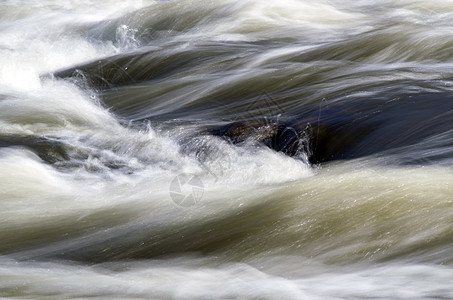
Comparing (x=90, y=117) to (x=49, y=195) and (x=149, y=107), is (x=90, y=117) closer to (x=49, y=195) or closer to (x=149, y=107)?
(x=149, y=107)

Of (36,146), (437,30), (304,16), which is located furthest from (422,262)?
(304,16)

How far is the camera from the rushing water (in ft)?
10.5

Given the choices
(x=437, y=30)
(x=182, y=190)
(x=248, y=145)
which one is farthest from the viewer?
(x=437, y=30)

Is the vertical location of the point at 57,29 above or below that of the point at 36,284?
above

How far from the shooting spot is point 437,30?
7.12 m

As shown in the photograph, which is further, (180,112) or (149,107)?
(149,107)

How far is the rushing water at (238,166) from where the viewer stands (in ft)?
10.5

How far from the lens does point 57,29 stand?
10445mm

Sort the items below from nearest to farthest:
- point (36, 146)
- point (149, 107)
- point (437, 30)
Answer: point (36, 146) < point (149, 107) < point (437, 30)

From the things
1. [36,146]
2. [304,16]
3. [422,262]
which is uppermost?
[304,16]

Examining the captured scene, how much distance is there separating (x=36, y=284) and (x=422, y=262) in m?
1.55

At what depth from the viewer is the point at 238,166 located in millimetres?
4492

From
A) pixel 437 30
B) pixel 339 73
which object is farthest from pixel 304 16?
pixel 339 73

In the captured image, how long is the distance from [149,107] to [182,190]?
2254mm
